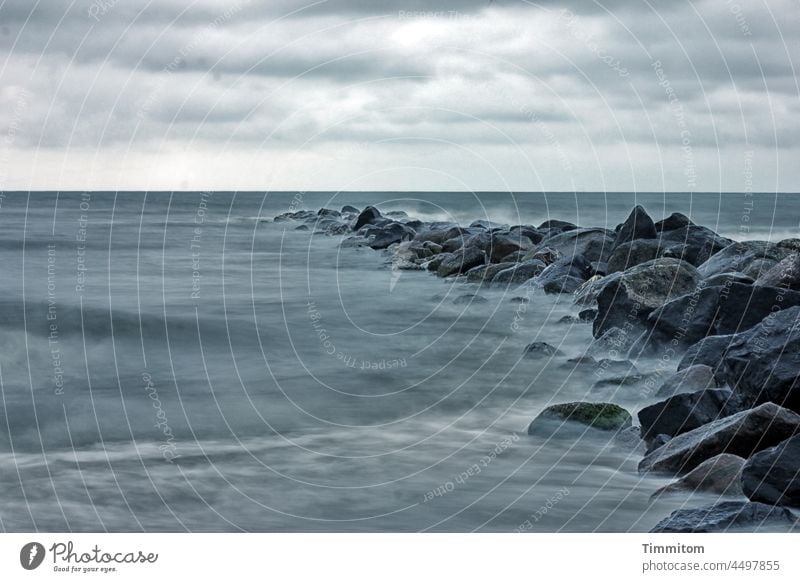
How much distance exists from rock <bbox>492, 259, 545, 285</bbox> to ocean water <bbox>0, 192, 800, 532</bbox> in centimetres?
72

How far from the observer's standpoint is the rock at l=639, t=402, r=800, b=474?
7.96m

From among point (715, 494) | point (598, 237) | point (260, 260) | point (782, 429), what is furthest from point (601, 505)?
point (260, 260)

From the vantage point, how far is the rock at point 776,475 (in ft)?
24.6

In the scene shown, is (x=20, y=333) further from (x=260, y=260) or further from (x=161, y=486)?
(x=260, y=260)

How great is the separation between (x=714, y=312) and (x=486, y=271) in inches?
340

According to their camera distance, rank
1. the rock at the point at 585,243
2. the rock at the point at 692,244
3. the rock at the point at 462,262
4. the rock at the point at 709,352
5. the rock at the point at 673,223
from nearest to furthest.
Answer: the rock at the point at 709,352, the rock at the point at 692,244, the rock at the point at 673,223, the rock at the point at 585,243, the rock at the point at 462,262

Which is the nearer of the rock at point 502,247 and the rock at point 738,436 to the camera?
the rock at point 738,436

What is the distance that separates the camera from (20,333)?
14.2 meters

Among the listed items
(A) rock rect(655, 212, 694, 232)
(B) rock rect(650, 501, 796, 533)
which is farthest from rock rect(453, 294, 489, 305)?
(B) rock rect(650, 501, 796, 533)

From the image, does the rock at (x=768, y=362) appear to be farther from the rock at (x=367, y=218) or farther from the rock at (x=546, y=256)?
the rock at (x=367, y=218)

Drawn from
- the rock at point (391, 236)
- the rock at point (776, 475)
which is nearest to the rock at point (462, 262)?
the rock at point (391, 236)

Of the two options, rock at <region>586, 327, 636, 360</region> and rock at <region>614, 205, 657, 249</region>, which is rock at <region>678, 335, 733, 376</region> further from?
rock at <region>614, 205, 657, 249</region>
